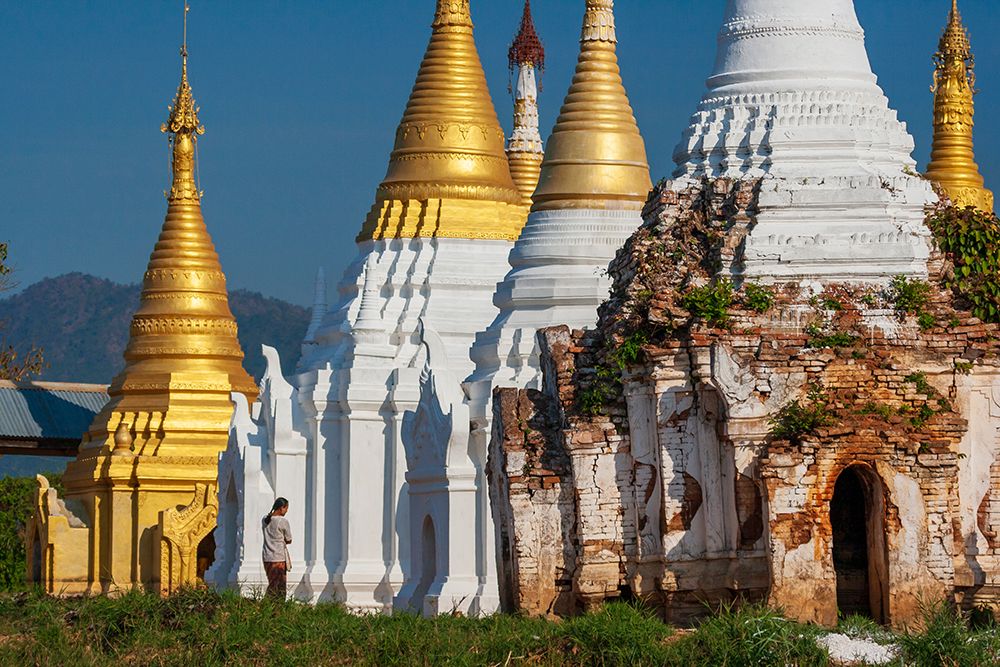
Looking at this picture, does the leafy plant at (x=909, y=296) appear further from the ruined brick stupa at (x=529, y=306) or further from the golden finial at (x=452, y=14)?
the golden finial at (x=452, y=14)

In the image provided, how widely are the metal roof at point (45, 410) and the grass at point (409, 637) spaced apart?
2407 cm

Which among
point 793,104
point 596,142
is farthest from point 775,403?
point 596,142

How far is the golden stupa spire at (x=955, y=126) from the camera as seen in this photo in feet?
112

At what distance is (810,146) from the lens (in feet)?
67.0

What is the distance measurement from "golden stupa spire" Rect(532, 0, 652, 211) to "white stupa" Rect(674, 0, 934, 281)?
26.7ft

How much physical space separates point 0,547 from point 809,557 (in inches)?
1105

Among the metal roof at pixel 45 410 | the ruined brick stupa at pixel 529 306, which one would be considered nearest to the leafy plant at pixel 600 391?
the ruined brick stupa at pixel 529 306

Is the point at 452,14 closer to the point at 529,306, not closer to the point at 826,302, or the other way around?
the point at 529,306

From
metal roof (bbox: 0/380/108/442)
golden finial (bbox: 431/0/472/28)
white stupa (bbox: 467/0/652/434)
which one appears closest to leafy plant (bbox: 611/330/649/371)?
white stupa (bbox: 467/0/652/434)

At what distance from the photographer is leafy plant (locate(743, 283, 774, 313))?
62.7 feet

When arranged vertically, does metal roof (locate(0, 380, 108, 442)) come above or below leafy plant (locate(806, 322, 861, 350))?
above

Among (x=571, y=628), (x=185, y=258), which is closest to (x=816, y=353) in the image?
(x=571, y=628)

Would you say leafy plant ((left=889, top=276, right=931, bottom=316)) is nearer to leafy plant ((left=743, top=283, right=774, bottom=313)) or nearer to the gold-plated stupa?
leafy plant ((left=743, top=283, right=774, bottom=313))

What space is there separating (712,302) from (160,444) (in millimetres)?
21590
